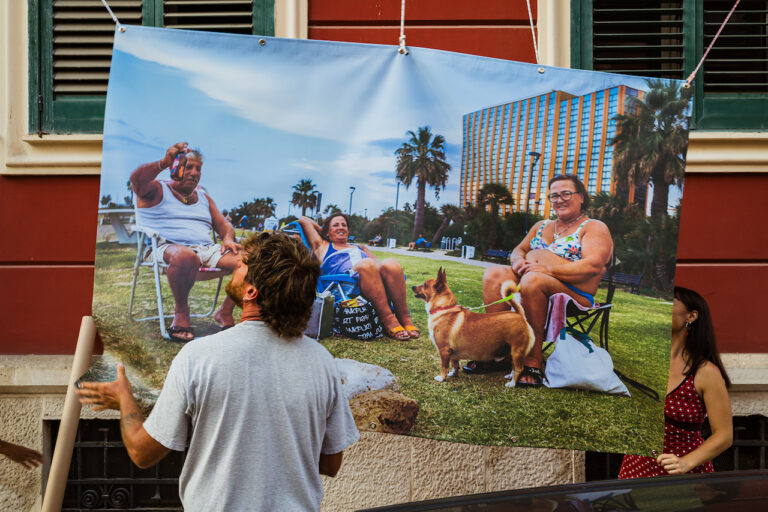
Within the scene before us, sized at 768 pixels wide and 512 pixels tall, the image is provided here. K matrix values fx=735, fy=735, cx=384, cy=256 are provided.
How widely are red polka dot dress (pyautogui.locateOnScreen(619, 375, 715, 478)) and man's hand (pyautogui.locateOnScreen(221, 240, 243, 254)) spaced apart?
6.75 ft

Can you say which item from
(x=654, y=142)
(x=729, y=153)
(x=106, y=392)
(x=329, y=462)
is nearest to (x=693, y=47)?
(x=729, y=153)

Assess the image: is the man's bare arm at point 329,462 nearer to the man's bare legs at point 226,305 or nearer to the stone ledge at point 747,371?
the man's bare legs at point 226,305

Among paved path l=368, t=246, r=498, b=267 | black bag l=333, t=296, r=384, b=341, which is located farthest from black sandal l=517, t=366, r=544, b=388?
black bag l=333, t=296, r=384, b=341

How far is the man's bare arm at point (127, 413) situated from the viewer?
2.15 m

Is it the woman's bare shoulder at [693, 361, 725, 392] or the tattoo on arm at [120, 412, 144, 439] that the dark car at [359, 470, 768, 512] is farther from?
the woman's bare shoulder at [693, 361, 725, 392]

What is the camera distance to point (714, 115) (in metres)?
4.48

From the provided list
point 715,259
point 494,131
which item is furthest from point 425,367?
point 715,259

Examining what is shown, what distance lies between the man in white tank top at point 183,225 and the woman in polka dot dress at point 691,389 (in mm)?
2054

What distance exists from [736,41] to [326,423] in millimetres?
3784

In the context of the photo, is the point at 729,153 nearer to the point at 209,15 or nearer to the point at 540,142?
the point at 540,142

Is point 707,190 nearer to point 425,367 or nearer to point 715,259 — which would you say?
point 715,259

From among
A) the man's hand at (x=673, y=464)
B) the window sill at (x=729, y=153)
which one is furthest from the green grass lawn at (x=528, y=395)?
the window sill at (x=729, y=153)

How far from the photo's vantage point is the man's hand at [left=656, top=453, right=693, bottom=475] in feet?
10.4

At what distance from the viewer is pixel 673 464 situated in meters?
3.17
